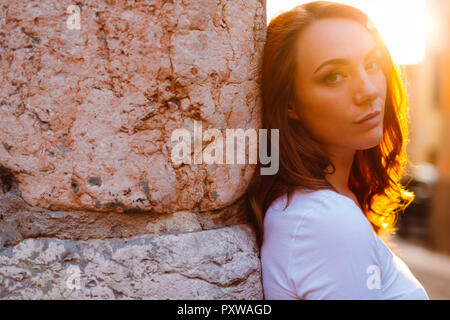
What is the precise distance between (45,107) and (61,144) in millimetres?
101

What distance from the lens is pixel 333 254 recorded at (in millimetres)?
1104

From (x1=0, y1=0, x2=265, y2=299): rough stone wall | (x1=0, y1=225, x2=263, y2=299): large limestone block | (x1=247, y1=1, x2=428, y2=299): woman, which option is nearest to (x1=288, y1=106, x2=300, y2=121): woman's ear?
(x1=247, y1=1, x2=428, y2=299): woman

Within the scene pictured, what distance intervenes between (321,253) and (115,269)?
0.55 m

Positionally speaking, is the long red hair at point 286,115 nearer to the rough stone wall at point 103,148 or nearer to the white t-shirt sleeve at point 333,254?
the white t-shirt sleeve at point 333,254

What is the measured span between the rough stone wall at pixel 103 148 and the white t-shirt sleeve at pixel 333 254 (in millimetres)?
210

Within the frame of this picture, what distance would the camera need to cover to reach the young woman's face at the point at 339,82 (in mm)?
1330

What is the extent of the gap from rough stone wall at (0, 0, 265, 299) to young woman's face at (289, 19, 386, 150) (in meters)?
0.40

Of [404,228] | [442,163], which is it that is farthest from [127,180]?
[404,228]

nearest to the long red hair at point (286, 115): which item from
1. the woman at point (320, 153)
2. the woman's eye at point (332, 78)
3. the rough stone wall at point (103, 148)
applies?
the woman at point (320, 153)

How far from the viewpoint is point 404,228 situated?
9.30m

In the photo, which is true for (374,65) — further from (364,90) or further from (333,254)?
(333,254)

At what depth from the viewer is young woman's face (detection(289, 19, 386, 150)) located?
133 cm
